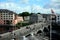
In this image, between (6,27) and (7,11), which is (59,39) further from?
(7,11)

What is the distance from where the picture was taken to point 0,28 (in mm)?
48188

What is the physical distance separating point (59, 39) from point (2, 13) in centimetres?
3345

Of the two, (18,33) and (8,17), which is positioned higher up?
(8,17)

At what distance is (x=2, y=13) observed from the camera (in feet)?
190

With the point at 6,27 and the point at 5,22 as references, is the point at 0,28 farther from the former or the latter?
the point at 5,22

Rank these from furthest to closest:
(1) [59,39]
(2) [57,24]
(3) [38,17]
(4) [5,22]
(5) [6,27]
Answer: (3) [38,17] → (4) [5,22] → (5) [6,27] → (2) [57,24] → (1) [59,39]

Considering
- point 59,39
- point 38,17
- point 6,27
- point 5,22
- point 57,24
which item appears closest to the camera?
point 59,39

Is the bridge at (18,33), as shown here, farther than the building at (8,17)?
No

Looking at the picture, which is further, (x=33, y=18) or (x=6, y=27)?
(x=33, y=18)

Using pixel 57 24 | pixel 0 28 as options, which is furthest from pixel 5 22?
pixel 57 24

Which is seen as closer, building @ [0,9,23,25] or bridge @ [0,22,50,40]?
bridge @ [0,22,50,40]

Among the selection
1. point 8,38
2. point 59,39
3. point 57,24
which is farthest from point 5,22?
point 8,38

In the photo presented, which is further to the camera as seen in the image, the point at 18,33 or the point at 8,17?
the point at 8,17

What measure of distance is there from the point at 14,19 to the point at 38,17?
24.6ft
